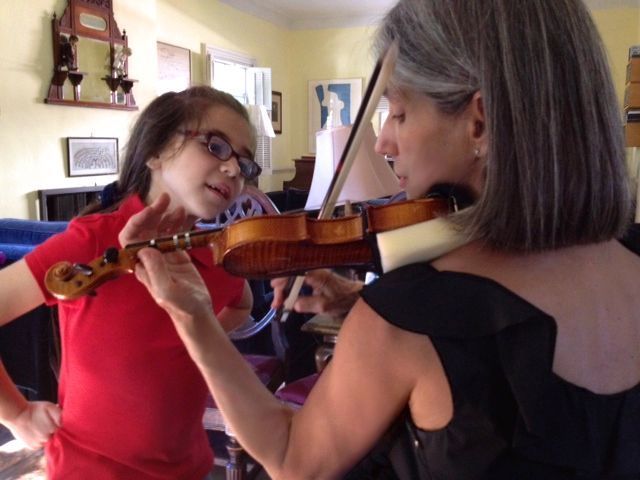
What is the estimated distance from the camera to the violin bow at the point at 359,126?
2.61 ft

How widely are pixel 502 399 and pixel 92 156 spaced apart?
14.6ft

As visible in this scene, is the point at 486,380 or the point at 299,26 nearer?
the point at 486,380

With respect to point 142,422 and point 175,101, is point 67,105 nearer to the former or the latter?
point 175,101

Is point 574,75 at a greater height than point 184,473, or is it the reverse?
point 574,75

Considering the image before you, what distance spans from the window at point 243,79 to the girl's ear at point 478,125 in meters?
5.76

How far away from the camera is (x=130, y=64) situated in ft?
16.3

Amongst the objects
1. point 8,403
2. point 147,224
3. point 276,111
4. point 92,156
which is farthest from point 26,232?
point 276,111

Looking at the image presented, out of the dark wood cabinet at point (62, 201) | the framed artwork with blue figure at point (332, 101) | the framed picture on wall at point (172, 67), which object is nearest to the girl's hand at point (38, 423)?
the dark wood cabinet at point (62, 201)

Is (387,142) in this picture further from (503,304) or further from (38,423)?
(38,423)

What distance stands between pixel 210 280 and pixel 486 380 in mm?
704

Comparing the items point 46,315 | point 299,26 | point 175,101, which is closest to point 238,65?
point 299,26

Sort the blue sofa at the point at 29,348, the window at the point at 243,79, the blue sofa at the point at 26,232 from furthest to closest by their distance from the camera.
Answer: the window at the point at 243,79, the blue sofa at the point at 26,232, the blue sofa at the point at 29,348

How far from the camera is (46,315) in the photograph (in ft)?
8.09

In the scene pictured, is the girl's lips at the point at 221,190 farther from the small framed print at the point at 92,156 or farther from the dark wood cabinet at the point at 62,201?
the small framed print at the point at 92,156
